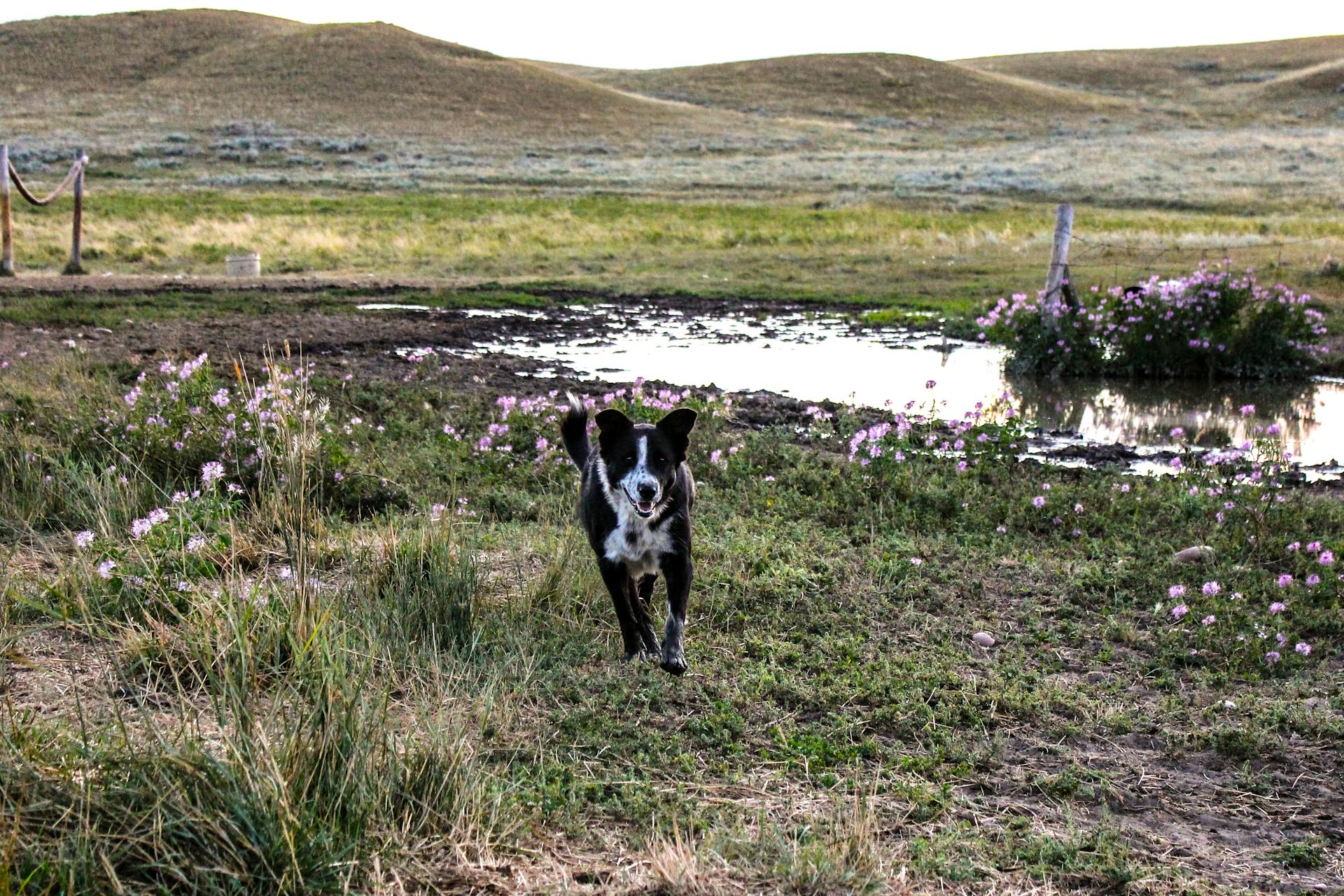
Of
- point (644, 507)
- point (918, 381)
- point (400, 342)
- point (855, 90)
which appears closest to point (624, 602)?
point (644, 507)

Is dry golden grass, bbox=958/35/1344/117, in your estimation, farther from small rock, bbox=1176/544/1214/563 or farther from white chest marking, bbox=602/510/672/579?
white chest marking, bbox=602/510/672/579

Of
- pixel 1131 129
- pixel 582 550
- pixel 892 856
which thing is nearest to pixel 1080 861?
pixel 892 856

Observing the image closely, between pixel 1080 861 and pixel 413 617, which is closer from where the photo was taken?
pixel 1080 861

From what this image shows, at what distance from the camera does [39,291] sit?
1689cm

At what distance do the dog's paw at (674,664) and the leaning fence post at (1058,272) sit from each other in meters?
9.91

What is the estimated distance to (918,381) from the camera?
13383mm

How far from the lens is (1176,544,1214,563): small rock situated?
6.80m

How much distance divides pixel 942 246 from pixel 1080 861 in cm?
2412

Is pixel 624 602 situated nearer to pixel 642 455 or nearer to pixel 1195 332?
pixel 642 455

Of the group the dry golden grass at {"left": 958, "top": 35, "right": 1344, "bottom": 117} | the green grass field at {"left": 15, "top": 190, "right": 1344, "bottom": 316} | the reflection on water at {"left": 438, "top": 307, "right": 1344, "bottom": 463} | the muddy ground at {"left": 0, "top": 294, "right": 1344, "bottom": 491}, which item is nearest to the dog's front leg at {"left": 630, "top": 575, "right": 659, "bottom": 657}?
the reflection on water at {"left": 438, "top": 307, "right": 1344, "bottom": 463}

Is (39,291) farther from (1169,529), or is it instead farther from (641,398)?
(1169,529)

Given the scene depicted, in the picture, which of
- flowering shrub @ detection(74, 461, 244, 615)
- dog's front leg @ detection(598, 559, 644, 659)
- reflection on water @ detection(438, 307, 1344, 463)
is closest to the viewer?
flowering shrub @ detection(74, 461, 244, 615)

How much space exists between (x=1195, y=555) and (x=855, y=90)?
103203mm

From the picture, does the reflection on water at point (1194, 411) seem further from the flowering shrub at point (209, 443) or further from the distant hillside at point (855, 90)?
the distant hillside at point (855, 90)
